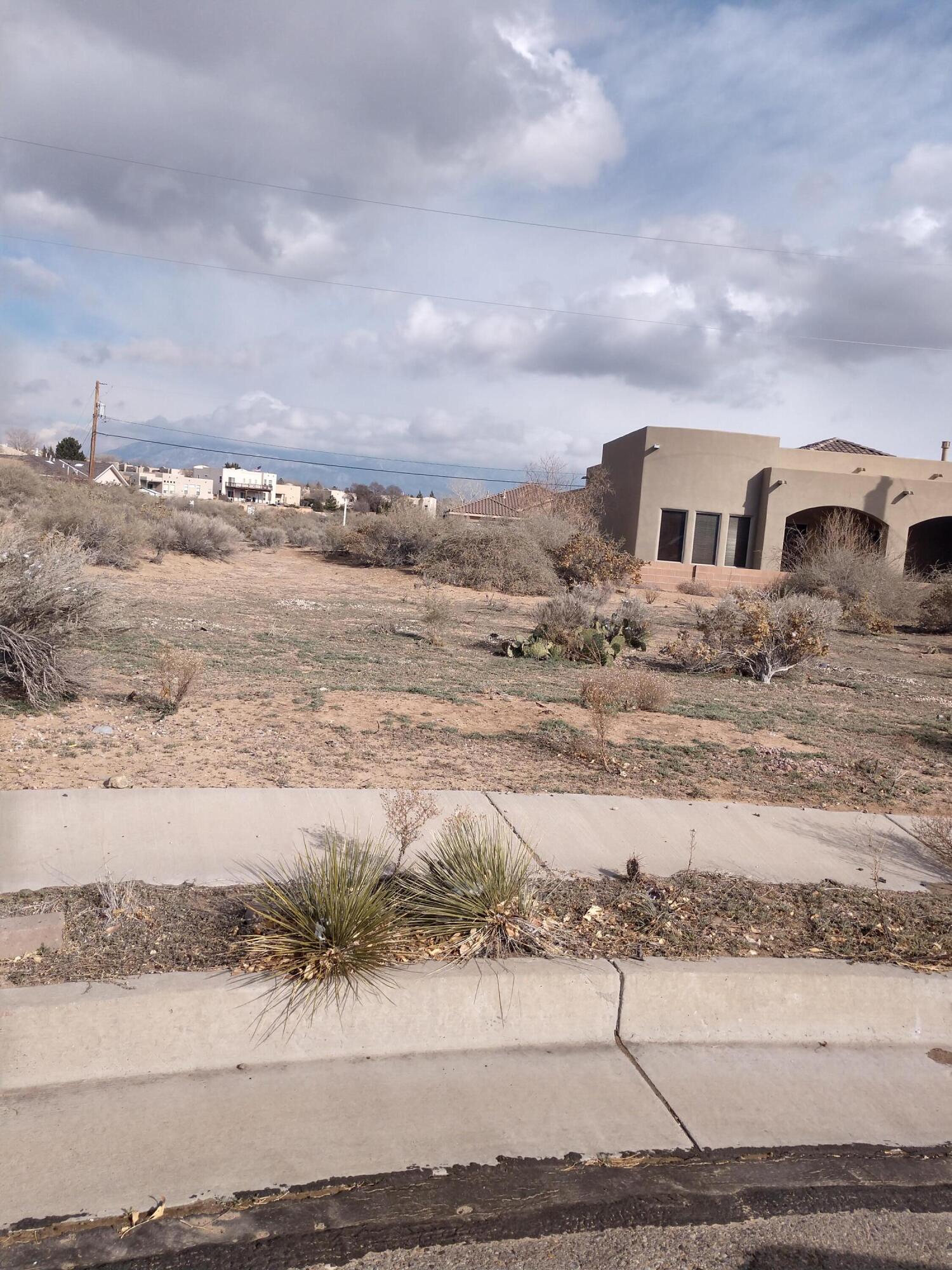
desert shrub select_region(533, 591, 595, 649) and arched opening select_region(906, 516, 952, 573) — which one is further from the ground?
arched opening select_region(906, 516, 952, 573)

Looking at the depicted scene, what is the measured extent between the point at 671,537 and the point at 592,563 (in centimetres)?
926

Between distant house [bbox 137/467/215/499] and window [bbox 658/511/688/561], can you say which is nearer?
window [bbox 658/511/688/561]

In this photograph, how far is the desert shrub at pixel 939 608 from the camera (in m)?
26.3

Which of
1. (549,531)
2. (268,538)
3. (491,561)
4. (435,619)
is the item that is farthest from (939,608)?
(268,538)

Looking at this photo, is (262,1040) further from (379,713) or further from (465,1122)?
(379,713)

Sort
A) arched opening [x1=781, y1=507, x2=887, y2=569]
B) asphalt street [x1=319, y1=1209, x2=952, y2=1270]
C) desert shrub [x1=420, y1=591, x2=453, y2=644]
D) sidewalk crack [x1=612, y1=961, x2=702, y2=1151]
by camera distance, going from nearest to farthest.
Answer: asphalt street [x1=319, y1=1209, x2=952, y2=1270] → sidewalk crack [x1=612, y1=961, x2=702, y2=1151] → desert shrub [x1=420, y1=591, x2=453, y2=644] → arched opening [x1=781, y1=507, x2=887, y2=569]

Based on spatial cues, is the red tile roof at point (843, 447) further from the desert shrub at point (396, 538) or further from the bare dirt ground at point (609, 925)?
the bare dirt ground at point (609, 925)

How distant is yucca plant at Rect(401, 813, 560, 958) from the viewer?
14.7 feet

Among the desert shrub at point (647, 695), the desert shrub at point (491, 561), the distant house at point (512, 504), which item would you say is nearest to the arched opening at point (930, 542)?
the distant house at point (512, 504)

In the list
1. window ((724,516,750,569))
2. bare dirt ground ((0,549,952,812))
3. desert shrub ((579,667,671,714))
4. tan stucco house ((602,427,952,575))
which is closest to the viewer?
bare dirt ground ((0,549,952,812))

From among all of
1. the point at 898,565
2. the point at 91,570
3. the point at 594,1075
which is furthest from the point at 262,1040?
the point at 898,565

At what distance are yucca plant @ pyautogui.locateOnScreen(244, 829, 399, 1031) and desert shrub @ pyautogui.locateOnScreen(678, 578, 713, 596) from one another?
99.1 feet

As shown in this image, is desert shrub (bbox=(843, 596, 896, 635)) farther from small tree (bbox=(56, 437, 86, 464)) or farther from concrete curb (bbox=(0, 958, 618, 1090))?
small tree (bbox=(56, 437, 86, 464))

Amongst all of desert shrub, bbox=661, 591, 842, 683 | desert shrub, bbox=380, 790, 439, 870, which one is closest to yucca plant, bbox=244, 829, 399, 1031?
desert shrub, bbox=380, 790, 439, 870
